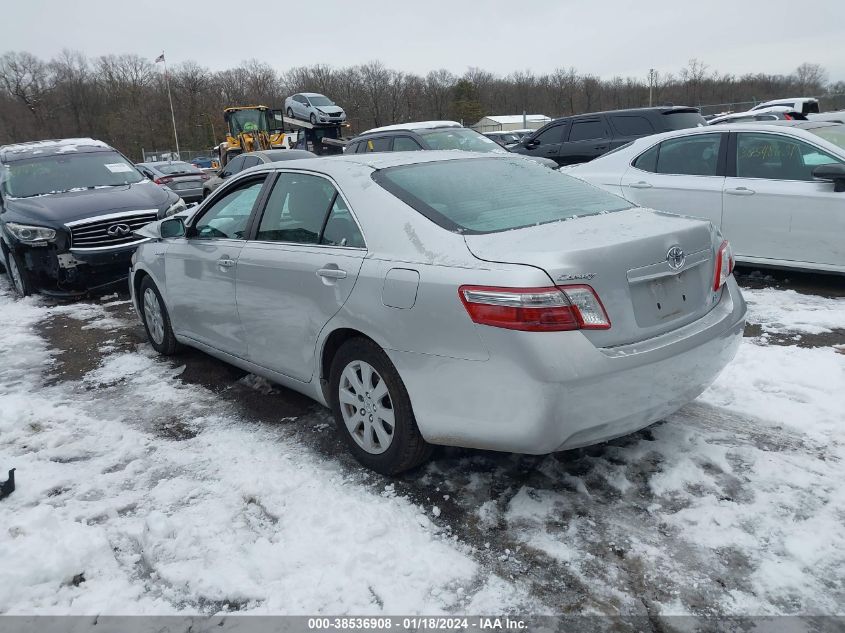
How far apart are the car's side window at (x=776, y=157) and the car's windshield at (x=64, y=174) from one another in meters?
7.89

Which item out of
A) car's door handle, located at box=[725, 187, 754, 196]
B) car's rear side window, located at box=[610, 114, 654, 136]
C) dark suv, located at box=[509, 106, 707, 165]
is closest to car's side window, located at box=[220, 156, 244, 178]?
dark suv, located at box=[509, 106, 707, 165]

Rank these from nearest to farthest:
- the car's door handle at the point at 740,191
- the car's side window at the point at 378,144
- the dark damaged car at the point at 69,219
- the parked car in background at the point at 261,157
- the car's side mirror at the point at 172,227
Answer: the car's side mirror at the point at 172,227
the car's door handle at the point at 740,191
the dark damaged car at the point at 69,219
the car's side window at the point at 378,144
the parked car in background at the point at 261,157

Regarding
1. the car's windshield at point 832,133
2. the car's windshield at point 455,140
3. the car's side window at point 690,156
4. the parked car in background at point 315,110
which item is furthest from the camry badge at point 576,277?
the parked car in background at point 315,110

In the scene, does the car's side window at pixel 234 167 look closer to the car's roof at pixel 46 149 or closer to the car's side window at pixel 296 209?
the car's roof at pixel 46 149

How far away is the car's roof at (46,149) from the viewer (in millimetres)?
9531

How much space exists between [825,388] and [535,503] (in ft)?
7.32

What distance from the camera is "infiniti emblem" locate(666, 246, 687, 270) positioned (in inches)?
120

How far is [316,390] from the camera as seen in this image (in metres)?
3.79

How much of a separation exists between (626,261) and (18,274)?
27.2ft

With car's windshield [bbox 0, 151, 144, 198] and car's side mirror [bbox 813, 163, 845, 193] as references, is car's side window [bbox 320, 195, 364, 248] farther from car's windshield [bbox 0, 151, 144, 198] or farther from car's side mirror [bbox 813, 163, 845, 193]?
car's windshield [bbox 0, 151, 144, 198]

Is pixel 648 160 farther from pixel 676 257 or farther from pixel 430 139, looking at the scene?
pixel 676 257

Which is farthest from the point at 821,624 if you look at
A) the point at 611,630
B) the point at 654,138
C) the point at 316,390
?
the point at 654,138

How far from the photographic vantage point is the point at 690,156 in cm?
711

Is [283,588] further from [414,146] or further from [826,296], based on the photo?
→ [414,146]
